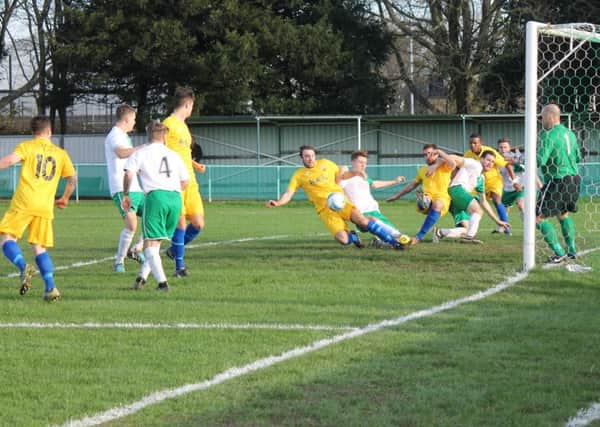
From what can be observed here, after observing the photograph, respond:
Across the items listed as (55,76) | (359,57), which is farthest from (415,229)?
(55,76)

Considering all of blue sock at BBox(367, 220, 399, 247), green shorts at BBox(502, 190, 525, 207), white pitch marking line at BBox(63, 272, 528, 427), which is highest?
green shorts at BBox(502, 190, 525, 207)

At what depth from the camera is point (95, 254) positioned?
552 inches

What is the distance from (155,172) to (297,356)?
3755 mm

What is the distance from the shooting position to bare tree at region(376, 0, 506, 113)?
40562 mm

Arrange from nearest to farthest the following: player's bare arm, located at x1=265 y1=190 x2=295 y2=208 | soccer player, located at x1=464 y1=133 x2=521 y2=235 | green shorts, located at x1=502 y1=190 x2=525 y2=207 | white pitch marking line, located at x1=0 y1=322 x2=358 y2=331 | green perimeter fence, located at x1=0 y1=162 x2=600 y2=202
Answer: white pitch marking line, located at x1=0 y1=322 x2=358 y2=331, player's bare arm, located at x1=265 y1=190 x2=295 y2=208, soccer player, located at x1=464 y1=133 x2=521 y2=235, green shorts, located at x1=502 y1=190 x2=525 y2=207, green perimeter fence, located at x1=0 y1=162 x2=600 y2=202

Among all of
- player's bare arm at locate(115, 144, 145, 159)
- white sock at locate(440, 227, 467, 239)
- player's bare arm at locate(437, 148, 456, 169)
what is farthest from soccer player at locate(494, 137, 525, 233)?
player's bare arm at locate(115, 144, 145, 159)

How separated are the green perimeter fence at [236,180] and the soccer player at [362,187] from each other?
17922mm

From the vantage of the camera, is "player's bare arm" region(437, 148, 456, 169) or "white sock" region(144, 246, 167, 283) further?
"player's bare arm" region(437, 148, 456, 169)

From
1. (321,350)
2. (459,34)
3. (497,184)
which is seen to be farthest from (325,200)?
(459,34)

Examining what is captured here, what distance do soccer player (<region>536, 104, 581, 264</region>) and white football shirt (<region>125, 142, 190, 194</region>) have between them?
3962 mm

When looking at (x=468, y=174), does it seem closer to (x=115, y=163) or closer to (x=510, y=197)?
(x=510, y=197)

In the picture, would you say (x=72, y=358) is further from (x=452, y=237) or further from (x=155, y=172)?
(x=452, y=237)

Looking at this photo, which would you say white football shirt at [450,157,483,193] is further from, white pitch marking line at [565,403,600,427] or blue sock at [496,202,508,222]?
white pitch marking line at [565,403,600,427]

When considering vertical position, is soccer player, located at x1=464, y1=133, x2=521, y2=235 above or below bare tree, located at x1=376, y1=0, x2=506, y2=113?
below
